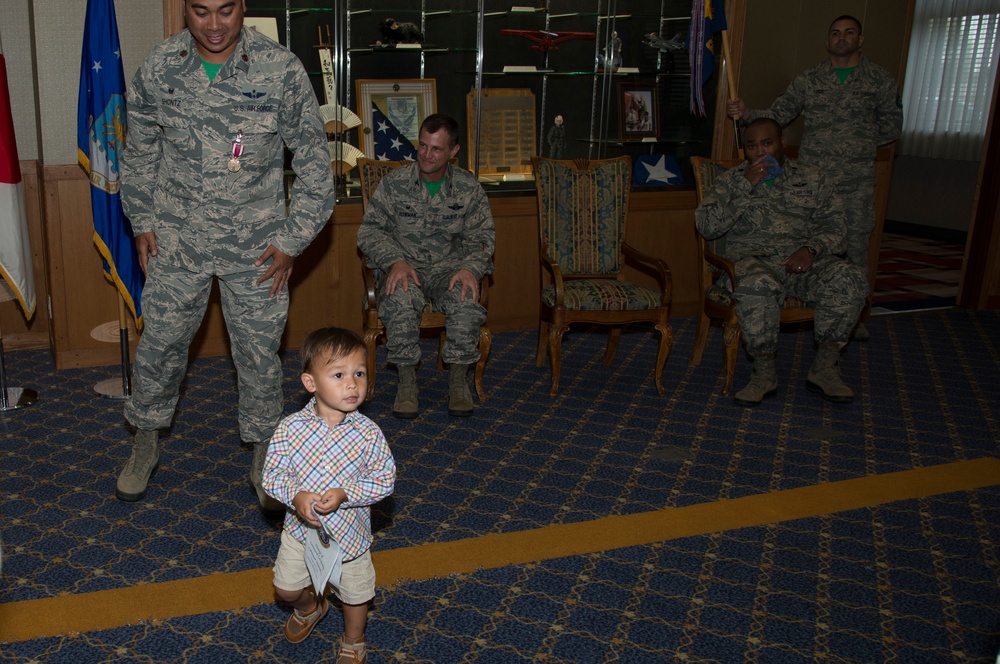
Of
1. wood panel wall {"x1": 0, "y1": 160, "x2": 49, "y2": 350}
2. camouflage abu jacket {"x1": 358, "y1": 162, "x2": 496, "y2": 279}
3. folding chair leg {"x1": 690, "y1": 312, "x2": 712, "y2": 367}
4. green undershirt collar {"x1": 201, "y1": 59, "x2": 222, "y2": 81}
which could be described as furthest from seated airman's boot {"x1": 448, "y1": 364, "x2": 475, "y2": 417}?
wood panel wall {"x1": 0, "y1": 160, "x2": 49, "y2": 350}

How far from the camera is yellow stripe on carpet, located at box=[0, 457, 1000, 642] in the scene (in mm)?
2555

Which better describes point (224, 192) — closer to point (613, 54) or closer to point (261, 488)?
point (261, 488)

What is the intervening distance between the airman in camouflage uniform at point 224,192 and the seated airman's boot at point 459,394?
3.85 feet

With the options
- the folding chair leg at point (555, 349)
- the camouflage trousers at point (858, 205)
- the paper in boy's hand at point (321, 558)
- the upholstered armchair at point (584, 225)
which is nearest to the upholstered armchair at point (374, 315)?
the folding chair leg at point (555, 349)

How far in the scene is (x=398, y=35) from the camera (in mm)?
5223

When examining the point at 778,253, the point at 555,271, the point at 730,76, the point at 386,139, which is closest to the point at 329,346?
the point at 555,271

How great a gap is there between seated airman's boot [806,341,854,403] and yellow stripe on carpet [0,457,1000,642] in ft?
2.47

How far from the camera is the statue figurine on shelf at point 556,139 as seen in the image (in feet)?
19.1

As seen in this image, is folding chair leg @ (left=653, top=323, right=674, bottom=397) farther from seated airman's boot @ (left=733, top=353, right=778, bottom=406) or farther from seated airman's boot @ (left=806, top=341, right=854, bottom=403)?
seated airman's boot @ (left=806, top=341, right=854, bottom=403)

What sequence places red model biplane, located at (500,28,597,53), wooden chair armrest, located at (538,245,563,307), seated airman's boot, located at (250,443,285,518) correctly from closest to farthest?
seated airman's boot, located at (250,443,285,518)
wooden chair armrest, located at (538,245,563,307)
red model biplane, located at (500,28,597,53)

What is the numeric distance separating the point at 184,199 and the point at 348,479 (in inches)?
50.3

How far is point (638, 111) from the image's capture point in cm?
590

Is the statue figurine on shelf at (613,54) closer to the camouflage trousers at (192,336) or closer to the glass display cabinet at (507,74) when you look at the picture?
the glass display cabinet at (507,74)

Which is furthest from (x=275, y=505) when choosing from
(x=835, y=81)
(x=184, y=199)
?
(x=835, y=81)
